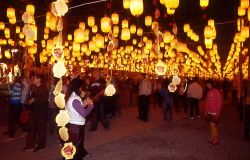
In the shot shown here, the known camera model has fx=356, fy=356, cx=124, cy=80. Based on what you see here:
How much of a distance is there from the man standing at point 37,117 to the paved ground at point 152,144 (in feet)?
0.96

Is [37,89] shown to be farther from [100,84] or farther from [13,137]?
[100,84]

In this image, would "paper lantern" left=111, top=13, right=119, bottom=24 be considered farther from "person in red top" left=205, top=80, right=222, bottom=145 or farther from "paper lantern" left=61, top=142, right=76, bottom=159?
"paper lantern" left=61, top=142, right=76, bottom=159

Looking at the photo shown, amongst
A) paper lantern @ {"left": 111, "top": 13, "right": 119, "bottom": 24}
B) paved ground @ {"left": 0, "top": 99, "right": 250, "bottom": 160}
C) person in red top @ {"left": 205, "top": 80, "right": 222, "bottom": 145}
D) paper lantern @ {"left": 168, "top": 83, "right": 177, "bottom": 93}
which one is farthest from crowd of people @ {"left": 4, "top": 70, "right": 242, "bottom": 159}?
paper lantern @ {"left": 111, "top": 13, "right": 119, "bottom": 24}

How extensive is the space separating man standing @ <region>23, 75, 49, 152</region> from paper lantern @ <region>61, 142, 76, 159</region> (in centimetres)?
254

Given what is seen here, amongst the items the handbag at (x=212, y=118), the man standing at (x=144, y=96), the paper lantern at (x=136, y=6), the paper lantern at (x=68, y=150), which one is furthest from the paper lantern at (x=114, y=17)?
the paper lantern at (x=68, y=150)

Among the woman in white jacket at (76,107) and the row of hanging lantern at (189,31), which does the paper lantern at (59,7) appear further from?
the row of hanging lantern at (189,31)

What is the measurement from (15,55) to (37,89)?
16.8 meters

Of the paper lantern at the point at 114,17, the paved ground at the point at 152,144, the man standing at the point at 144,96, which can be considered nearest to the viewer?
the paved ground at the point at 152,144

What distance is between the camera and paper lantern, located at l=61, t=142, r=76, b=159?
22.4 feet

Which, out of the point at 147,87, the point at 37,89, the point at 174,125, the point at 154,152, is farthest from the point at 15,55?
the point at 154,152

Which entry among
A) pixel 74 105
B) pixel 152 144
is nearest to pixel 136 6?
pixel 152 144

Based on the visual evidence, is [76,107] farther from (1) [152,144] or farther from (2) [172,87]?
(2) [172,87]

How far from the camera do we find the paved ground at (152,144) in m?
8.83

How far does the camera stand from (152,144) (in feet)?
34.3
